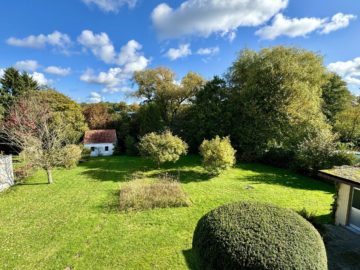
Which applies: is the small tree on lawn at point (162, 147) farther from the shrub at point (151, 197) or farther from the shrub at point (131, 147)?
the shrub at point (131, 147)

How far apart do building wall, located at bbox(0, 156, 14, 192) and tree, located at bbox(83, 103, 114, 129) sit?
1512cm

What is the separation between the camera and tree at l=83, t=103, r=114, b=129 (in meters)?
30.3

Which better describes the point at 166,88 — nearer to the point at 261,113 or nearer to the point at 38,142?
the point at 261,113

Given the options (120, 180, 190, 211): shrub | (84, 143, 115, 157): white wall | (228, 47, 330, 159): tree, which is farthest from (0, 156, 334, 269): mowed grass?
(84, 143, 115, 157): white wall

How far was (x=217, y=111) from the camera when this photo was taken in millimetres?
23438

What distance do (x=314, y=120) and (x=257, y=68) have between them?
6.98 m

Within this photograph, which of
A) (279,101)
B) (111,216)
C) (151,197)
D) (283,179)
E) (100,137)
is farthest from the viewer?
(100,137)

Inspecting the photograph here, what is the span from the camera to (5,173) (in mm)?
15133

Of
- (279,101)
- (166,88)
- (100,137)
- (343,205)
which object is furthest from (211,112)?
(343,205)

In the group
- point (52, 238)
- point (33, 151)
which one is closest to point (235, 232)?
point (52, 238)

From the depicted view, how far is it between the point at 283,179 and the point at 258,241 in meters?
13.6

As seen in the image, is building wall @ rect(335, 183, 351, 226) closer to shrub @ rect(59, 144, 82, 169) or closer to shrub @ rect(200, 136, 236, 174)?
shrub @ rect(200, 136, 236, 174)

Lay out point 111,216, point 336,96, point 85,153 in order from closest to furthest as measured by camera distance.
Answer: point 111,216 < point 85,153 < point 336,96

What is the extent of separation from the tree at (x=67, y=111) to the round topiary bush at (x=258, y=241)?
2269cm
